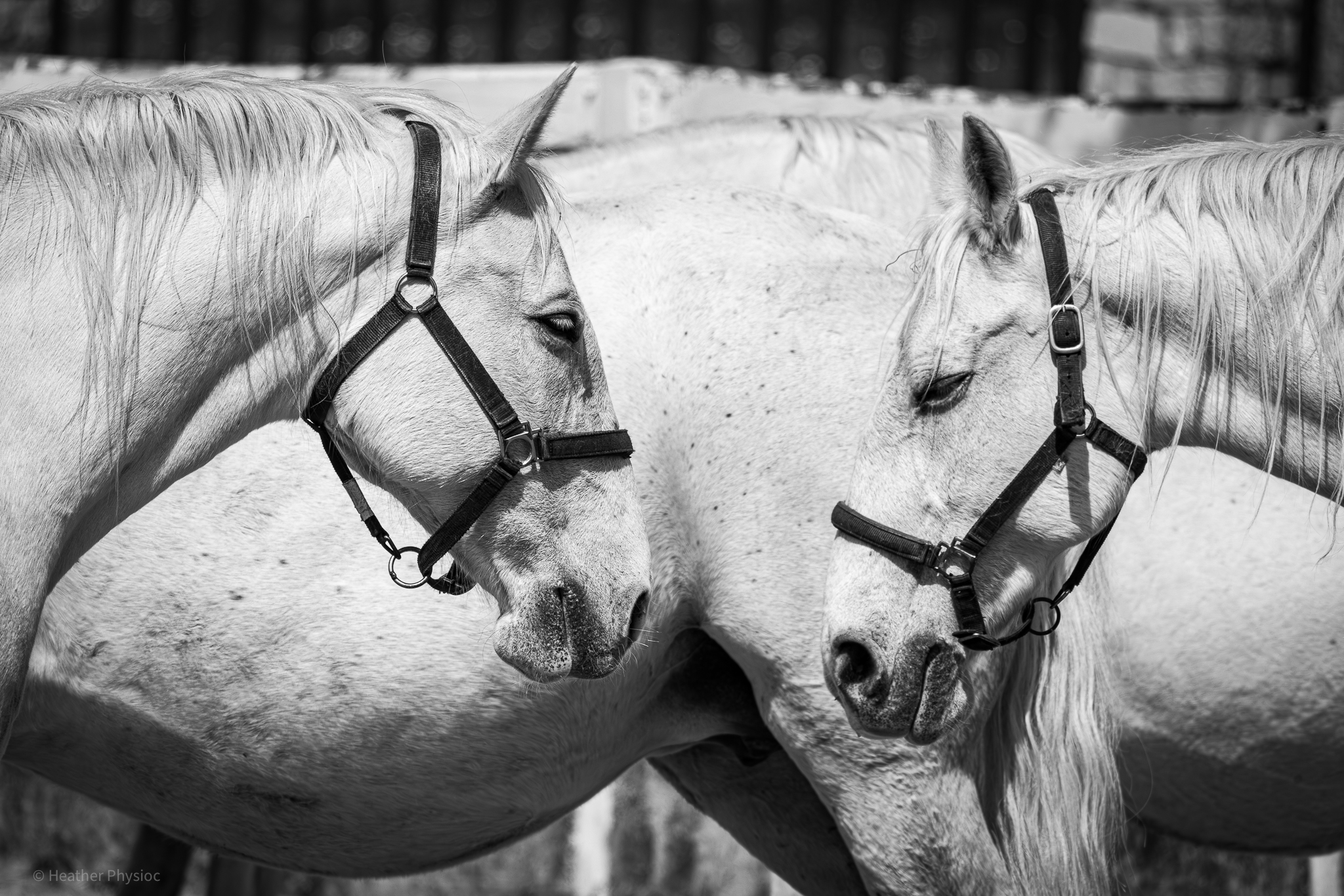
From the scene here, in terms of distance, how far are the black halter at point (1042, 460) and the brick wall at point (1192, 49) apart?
187 inches

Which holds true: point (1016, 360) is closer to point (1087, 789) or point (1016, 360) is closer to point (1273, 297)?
point (1273, 297)

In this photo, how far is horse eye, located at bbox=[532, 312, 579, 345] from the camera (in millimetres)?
1998

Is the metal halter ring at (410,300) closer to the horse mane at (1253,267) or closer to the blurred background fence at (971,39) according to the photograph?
the horse mane at (1253,267)

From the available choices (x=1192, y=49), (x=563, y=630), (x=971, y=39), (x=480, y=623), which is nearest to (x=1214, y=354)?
(x=563, y=630)

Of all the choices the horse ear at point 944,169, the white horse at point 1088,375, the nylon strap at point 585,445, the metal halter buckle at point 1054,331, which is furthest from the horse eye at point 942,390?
the nylon strap at point 585,445

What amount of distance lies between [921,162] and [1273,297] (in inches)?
50.5

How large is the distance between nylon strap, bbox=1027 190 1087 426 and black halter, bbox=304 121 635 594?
0.79 m

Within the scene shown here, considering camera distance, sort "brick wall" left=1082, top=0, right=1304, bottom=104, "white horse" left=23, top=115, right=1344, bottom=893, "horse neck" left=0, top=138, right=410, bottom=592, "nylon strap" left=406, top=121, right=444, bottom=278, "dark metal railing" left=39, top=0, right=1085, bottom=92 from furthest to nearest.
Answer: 1. "brick wall" left=1082, top=0, right=1304, bottom=104
2. "dark metal railing" left=39, top=0, right=1085, bottom=92
3. "white horse" left=23, top=115, right=1344, bottom=893
4. "nylon strap" left=406, top=121, right=444, bottom=278
5. "horse neck" left=0, top=138, right=410, bottom=592

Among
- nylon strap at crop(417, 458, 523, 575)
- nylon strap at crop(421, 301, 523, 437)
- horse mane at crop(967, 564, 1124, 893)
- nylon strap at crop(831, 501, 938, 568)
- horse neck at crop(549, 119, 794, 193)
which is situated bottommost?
horse mane at crop(967, 564, 1124, 893)

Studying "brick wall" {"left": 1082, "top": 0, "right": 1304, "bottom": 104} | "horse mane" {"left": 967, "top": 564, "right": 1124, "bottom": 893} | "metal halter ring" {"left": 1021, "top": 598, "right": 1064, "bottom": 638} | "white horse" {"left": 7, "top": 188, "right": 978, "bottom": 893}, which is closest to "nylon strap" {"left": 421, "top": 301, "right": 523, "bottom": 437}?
"white horse" {"left": 7, "top": 188, "right": 978, "bottom": 893}

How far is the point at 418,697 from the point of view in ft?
8.17

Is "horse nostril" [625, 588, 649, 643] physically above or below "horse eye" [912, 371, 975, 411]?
below

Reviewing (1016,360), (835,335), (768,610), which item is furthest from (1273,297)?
(768,610)

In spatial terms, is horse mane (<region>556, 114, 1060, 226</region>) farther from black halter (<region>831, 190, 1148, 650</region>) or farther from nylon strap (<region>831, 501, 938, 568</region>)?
nylon strap (<region>831, 501, 938, 568</region>)
